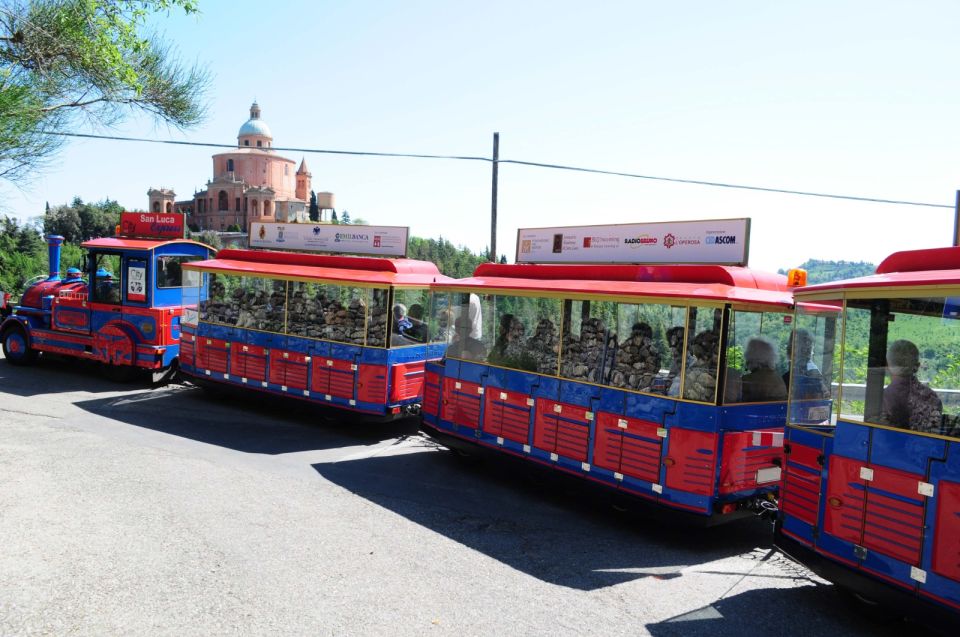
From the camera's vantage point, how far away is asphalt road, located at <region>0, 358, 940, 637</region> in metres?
4.89

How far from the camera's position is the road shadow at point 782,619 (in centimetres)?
489

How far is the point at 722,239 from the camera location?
277 inches

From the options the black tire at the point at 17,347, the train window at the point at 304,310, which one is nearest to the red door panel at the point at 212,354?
the train window at the point at 304,310

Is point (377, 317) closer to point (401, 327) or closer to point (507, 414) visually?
point (401, 327)

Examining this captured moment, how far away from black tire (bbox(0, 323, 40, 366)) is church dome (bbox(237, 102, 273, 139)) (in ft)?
287

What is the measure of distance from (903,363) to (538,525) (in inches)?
142

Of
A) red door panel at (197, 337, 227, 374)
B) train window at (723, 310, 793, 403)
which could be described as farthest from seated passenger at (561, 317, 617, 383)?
red door panel at (197, 337, 227, 374)

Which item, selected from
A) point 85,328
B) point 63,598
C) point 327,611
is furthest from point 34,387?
point 327,611

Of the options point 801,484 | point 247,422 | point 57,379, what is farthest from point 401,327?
point 57,379

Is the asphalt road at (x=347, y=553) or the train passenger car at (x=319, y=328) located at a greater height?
the train passenger car at (x=319, y=328)

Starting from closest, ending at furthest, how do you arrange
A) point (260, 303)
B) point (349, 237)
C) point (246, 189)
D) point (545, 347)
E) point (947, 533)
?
point (947, 533) < point (545, 347) < point (260, 303) < point (349, 237) < point (246, 189)

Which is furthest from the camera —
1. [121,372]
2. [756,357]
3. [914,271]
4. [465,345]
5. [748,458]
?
[121,372]

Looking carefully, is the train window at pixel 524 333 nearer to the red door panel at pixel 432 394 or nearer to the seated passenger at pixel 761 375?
the red door panel at pixel 432 394

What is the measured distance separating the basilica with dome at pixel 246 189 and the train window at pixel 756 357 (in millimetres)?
88537
